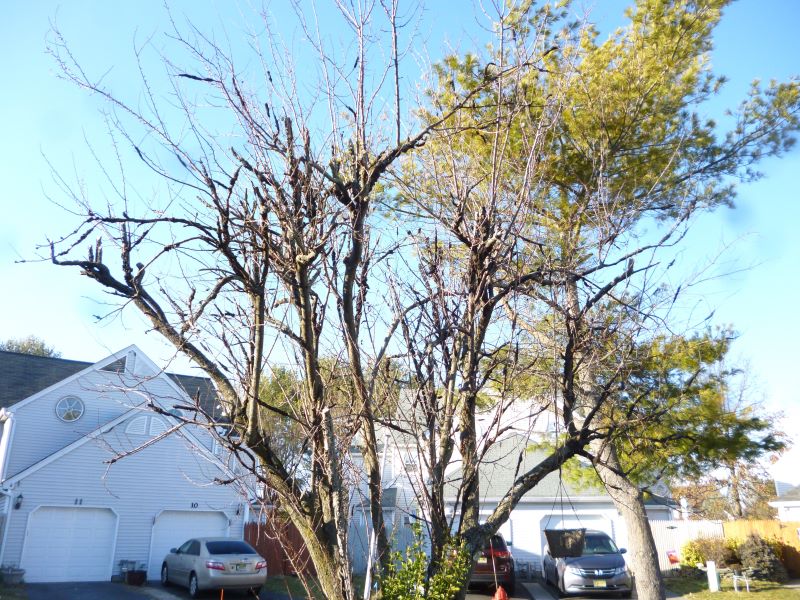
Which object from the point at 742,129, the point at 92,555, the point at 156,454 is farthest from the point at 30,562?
the point at 742,129

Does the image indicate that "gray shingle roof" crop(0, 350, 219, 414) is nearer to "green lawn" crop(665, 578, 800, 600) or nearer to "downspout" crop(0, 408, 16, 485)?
"downspout" crop(0, 408, 16, 485)

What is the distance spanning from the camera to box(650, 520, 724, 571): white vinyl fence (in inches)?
759

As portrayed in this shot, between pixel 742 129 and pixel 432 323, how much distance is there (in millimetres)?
6739

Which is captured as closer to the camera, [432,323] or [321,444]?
[321,444]

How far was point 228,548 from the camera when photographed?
15.7 m

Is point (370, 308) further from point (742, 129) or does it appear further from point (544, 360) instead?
point (742, 129)

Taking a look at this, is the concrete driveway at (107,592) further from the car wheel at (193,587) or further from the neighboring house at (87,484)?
the neighboring house at (87,484)

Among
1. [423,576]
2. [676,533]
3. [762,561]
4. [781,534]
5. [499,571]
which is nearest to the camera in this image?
[423,576]

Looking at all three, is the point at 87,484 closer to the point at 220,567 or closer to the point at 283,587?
the point at 220,567

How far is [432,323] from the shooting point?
491 cm

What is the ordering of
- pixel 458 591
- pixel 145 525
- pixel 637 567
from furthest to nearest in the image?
pixel 145 525 → pixel 637 567 → pixel 458 591

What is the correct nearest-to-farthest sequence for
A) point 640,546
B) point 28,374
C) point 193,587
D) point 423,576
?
point 423,576, point 640,546, point 193,587, point 28,374

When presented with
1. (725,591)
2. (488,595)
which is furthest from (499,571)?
(725,591)

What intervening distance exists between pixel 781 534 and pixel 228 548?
51.7 feet
